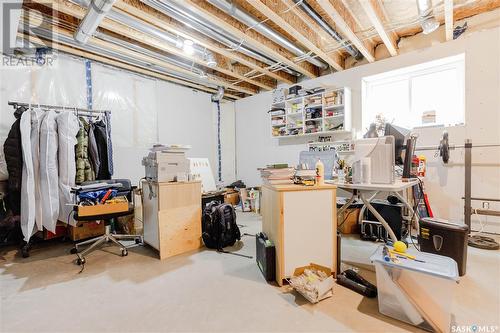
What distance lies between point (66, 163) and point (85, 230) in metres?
0.92

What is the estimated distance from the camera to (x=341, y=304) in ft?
5.17

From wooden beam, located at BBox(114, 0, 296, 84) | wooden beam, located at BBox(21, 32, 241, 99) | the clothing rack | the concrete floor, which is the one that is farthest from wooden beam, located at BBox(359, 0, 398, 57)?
the clothing rack

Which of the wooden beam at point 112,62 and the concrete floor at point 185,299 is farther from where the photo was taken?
the wooden beam at point 112,62

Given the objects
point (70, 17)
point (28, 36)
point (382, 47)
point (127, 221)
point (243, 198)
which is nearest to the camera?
point (70, 17)

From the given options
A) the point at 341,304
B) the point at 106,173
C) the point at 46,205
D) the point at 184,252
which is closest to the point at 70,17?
the point at 106,173

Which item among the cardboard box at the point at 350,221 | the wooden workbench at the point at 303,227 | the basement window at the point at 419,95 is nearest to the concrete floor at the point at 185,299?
the wooden workbench at the point at 303,227

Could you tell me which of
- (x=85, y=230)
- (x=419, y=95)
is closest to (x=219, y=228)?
(x=85, y=230)

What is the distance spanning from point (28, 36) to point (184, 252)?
3382 millimetres

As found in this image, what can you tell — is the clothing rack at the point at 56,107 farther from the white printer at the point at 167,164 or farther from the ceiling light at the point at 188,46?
the ceiling light at the point at 188,46

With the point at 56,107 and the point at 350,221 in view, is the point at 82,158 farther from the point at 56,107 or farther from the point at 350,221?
the point at 350,221

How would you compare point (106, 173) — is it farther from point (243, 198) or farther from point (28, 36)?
point (243, 198)

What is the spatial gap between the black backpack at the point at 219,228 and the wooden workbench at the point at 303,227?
93 centimetres

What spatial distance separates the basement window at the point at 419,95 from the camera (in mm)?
3252

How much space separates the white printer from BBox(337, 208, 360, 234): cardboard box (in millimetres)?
2184
